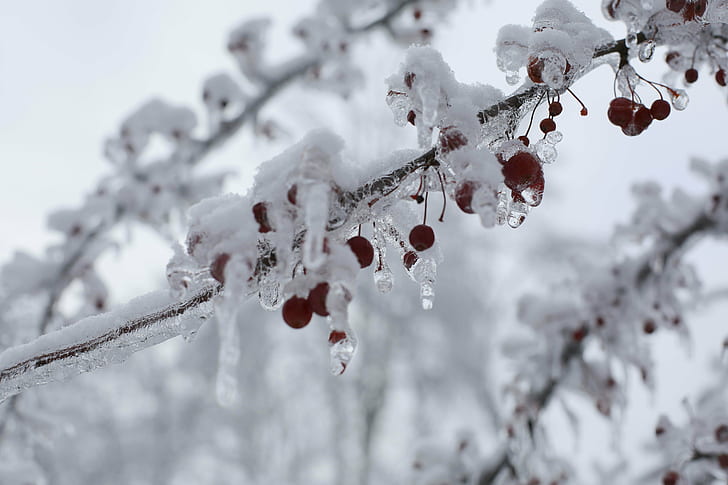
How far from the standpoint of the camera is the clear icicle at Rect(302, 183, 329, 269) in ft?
2.69

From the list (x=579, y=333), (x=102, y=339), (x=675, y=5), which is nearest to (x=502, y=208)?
(x=675, y=5)

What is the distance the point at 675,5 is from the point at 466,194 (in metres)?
0.61

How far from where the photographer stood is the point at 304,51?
12.4 ft

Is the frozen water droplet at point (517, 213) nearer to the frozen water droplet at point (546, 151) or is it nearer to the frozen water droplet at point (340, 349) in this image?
the frozen water droplet at point (546, 151)

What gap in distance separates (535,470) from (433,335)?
10.3 metres

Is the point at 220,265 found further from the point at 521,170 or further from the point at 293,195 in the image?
the point at 521,170

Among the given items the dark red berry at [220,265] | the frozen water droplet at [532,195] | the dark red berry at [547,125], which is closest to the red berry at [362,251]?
the dark red berry at [220,265]

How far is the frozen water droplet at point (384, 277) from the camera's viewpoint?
1.13 m

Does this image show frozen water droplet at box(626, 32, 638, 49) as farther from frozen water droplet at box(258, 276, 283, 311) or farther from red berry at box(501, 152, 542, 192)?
frozen water droplet at box(258, 276, 283, 311)

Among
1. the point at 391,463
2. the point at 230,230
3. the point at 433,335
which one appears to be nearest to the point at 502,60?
the point at 230,230

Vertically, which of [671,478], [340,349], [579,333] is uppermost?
[579,333]

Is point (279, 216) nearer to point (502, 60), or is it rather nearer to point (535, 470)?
point (502, 60)

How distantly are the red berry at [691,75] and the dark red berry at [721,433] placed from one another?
1539mm

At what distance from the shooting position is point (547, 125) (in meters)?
1.15
